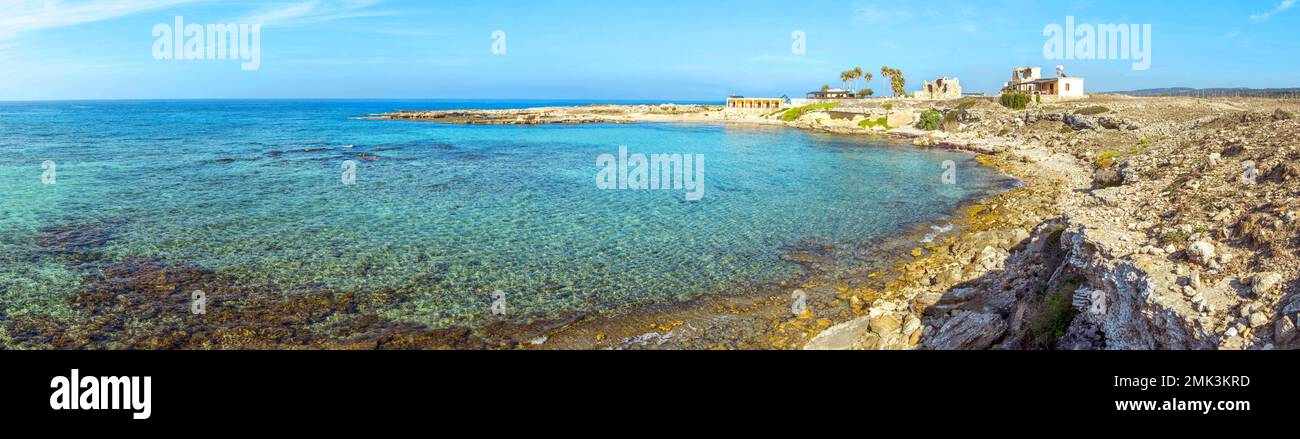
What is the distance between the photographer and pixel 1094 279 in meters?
12.6

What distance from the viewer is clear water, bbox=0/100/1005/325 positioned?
17.8 metres

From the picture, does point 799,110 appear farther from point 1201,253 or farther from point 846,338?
point 1201,253

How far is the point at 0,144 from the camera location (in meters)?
61.8

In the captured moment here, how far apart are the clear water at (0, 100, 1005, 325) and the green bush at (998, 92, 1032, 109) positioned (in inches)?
1180

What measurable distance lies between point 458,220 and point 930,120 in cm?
7019

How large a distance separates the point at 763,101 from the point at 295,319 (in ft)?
438

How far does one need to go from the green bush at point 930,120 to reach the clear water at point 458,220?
29100 mm

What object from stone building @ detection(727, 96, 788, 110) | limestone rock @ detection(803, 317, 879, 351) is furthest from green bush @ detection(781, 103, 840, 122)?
limestone rock @ detection(803, 317, 879, 351)

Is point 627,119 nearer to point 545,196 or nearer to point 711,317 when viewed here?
point 545,196

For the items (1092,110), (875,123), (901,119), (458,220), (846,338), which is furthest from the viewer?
(875,123)

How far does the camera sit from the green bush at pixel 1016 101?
77.1m

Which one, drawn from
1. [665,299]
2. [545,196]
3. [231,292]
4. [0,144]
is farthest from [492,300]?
[0,144]

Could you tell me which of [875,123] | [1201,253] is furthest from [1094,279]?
[875,123]

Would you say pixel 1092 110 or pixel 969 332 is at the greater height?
pixel 1092 110
